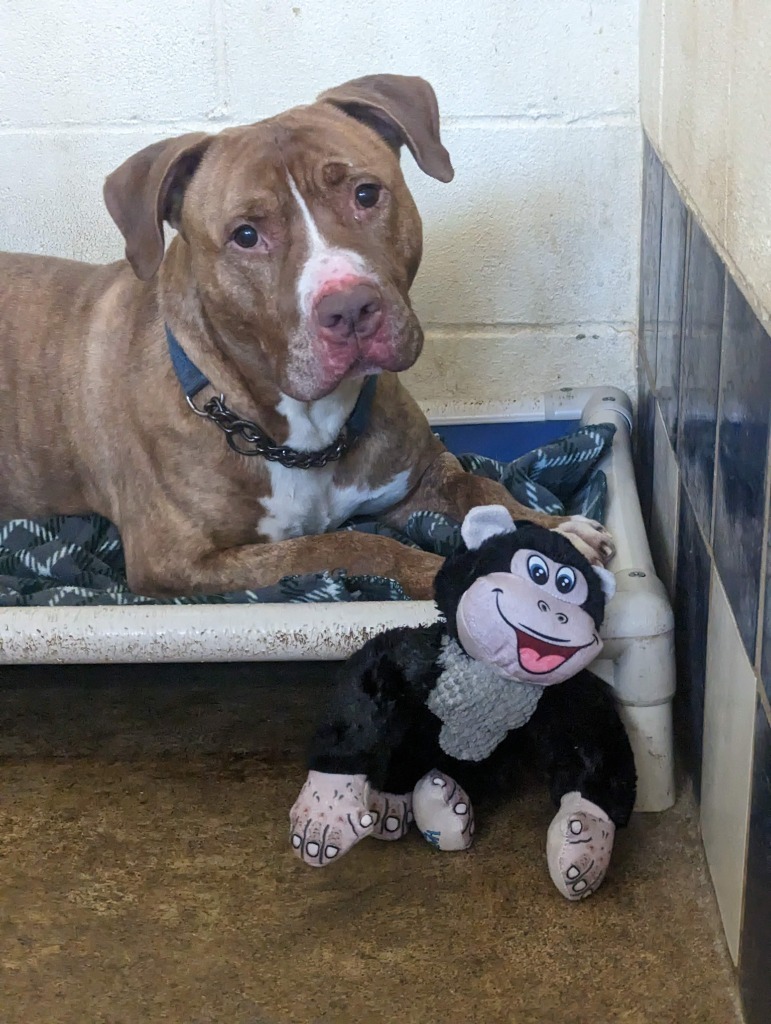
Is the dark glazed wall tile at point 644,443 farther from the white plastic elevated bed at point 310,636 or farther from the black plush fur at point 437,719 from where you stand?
the black plush fur at point 437,719

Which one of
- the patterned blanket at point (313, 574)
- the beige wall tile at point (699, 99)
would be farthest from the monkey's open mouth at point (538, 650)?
the beige wall tile at point (699, 99)

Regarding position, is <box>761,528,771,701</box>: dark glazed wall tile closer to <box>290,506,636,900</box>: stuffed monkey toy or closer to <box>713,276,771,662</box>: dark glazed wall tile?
<box>713,276,771,662</box>: dark glazed wall tile

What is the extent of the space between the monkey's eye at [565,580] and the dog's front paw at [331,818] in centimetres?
39

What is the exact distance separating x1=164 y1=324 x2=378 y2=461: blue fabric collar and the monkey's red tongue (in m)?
0.80

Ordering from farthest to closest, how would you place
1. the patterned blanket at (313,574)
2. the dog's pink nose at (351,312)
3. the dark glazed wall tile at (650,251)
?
1. the dark glazed wall tile at (650,251)
2. the patterned blanket at (313,574)
3. the dog's pink nose at (351,312)

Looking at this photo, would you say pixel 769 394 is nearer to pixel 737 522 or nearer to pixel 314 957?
pixel 737 522

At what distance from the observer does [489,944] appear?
5.51ft

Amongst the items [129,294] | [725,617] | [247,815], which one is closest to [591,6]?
[129,294]

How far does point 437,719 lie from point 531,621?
247 mm

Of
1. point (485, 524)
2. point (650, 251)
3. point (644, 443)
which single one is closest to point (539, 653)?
point (485, 524)

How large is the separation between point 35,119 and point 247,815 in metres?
1.88

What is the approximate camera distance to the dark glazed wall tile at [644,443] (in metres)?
2.61

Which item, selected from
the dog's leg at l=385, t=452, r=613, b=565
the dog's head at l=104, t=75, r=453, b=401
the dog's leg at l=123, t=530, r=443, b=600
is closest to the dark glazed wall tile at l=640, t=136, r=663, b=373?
the dog's leg at l=385, t=452, r=613, b=565

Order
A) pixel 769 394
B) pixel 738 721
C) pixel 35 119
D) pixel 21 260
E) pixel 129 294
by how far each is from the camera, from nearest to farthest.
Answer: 1. pixel 769 394
2. pixel 738 721
3. pixel 129 294
4. pixel 21 260
5. pixel 35 119
